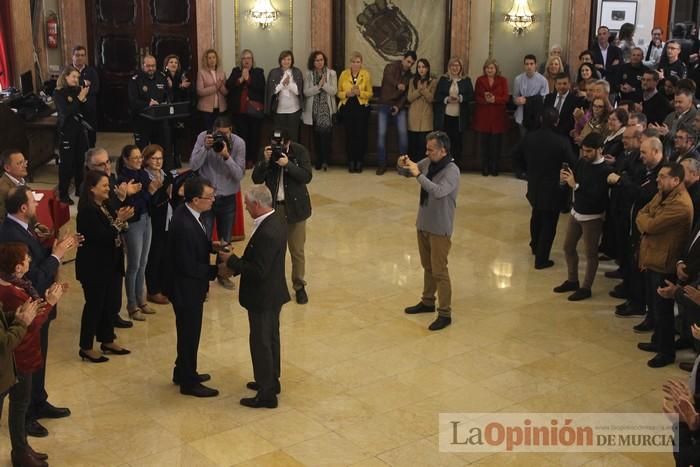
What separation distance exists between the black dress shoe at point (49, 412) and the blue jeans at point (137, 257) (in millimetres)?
1905

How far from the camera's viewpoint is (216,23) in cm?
1571

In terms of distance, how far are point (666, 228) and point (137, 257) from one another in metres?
4.43

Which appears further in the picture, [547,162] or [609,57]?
[609,57]

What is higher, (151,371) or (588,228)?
(588,228)

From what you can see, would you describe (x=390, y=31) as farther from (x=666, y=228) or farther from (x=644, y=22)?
(x=666, y=228)

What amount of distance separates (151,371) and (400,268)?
338 centimetres

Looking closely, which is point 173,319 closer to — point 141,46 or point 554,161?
point 554,161

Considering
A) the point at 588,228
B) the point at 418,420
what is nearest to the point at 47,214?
the point at 418,420

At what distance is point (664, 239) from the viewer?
871 centimetres

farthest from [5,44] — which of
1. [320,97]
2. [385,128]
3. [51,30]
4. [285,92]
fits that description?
[385,128]

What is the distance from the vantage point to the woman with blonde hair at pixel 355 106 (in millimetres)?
15039

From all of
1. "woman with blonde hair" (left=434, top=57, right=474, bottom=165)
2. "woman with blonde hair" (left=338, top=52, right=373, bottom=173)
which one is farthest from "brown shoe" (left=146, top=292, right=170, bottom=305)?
"woman with blonde hair" (left=434, top=57, right=474, bottom=165)

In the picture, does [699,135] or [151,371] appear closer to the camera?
[151,371]

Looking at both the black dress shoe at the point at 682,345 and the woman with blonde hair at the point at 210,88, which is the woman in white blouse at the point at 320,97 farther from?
the black dress shoe at the point at 682,345
